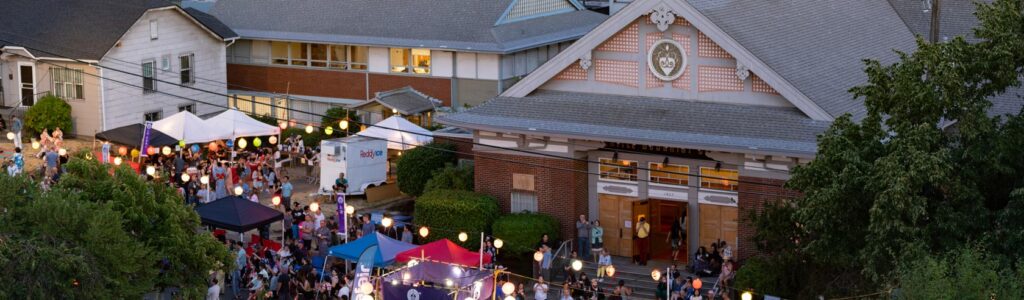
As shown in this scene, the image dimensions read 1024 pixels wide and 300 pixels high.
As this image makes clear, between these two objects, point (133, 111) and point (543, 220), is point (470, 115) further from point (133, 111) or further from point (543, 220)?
point (133, 111)

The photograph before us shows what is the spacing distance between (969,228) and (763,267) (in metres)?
7.47

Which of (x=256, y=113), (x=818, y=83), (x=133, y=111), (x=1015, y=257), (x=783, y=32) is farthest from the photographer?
(x=256, y=113)

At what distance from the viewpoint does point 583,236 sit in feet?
135

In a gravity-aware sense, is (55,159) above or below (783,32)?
below

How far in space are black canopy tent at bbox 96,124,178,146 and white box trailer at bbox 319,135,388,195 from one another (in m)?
5.21

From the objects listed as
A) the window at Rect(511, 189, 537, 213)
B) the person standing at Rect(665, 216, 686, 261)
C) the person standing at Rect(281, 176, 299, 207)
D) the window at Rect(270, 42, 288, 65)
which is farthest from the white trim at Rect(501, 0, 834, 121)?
the window at Rect(270, 42, 288, 65)

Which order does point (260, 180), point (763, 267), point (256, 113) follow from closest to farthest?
1. point (763, 267)
2. point (260, 180)
3. point (256, 113)

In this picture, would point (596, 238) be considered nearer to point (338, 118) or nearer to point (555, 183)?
point (555, 183)

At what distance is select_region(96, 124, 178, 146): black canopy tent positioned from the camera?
49094mm

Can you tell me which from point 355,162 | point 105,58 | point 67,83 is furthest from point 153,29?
point 355,162

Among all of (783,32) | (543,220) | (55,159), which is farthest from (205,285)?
(783,32)

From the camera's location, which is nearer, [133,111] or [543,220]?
[543,220]

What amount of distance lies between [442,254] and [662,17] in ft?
27.9

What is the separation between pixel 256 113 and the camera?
60812 mm
